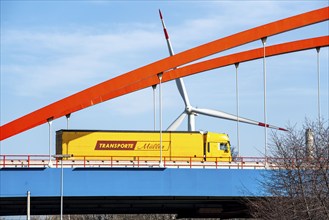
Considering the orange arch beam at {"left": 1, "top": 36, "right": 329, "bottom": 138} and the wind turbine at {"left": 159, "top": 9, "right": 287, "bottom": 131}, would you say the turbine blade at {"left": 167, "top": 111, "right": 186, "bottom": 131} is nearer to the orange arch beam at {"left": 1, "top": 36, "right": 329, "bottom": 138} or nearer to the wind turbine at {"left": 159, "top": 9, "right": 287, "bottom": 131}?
the wind turbine at {"left": 159, "top": 9, "right": 287, "bottom": 131}

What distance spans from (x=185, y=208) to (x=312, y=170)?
22.3 m

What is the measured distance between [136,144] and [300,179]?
20433mm

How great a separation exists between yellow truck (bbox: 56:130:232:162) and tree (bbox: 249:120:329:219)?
11.8 meters

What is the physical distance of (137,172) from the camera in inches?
2018

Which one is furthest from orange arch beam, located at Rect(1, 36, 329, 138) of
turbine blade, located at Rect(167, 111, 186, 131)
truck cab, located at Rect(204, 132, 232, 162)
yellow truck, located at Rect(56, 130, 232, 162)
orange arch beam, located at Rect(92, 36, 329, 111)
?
turbine blade, located at Rect(167, 111, 186, 131)

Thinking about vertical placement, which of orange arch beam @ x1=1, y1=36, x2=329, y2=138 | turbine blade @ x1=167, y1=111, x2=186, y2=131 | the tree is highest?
orange arch beam @ x1=1, y1=36, x2=329, y2=138

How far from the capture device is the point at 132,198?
53.6 meters

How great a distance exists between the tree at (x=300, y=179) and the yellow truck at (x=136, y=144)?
1184cm

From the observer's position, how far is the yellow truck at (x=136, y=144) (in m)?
59.7

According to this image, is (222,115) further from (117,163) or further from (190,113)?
(117,163)

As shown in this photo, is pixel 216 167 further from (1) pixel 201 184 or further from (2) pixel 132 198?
(2) pixel 132 198

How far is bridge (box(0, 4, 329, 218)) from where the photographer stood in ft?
165

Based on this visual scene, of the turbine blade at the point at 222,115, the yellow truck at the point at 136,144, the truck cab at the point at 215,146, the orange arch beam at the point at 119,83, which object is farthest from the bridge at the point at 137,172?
the turbine blade at the point at 222,115

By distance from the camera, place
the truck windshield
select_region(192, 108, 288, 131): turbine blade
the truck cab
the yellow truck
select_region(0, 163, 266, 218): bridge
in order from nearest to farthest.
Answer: select_region(0, 163, 266, 218): bridge < the yellow truck < the truck cab < the truck windshield < select_region(192, 108, 288, 131): turbine blade
